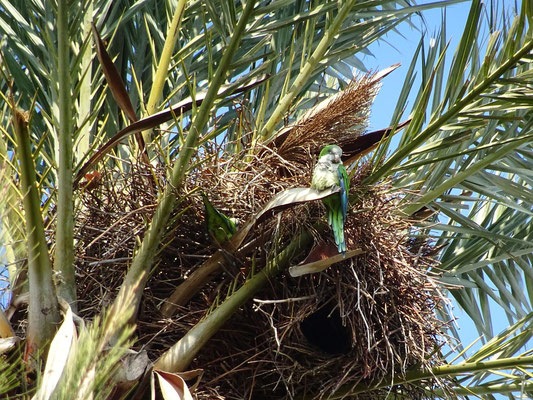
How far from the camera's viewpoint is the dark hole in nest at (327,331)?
3142mm

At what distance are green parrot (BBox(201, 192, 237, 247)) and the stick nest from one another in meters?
0.09

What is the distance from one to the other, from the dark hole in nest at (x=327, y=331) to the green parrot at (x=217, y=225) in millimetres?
462

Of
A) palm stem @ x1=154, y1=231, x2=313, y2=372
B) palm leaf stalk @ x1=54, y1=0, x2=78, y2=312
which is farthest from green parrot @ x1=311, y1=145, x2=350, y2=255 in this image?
palm leaf stalk @ x1=54, y1=0, x2=78, y2=312

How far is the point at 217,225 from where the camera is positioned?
3166 mm

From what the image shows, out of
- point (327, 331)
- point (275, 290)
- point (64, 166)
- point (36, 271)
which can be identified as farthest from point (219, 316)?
point (64, 166)

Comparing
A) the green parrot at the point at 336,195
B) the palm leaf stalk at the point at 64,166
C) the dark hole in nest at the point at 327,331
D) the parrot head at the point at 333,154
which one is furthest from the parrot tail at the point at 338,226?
the palm leaf stalk at the point at 64,166

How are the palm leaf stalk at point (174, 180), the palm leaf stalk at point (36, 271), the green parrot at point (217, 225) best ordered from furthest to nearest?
1. the green parrot at point (217, 225)
2. the palm leaf stalk at point (174, 180)
3. the palm leaf stalk at point (36, 271)

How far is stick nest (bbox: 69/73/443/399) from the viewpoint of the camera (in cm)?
302

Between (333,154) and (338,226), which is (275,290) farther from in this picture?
(333,154)

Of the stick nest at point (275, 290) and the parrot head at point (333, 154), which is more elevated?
the parrot head at point (333, 154)

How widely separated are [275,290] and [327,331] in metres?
0.26

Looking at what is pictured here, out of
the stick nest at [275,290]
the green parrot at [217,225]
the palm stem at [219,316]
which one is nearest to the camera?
the palm stem at [219,316]

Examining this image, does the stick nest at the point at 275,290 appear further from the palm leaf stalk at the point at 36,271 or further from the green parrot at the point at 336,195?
the palm leaf stalk at the point at 36,271

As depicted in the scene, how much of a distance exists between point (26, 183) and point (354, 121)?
1.64 m
